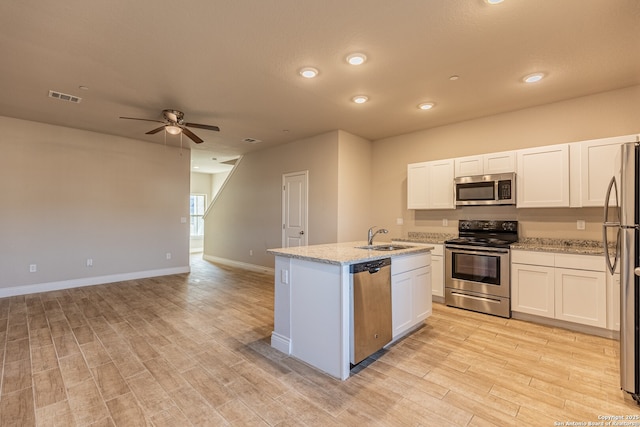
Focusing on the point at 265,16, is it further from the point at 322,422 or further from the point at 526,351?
the point at 526,351

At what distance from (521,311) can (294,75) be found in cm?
387

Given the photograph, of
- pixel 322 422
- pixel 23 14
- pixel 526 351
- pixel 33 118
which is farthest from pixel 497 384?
pixel 33 118

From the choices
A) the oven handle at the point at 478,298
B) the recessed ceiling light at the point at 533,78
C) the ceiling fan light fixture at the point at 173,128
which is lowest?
the oven handle at the point at 478,298

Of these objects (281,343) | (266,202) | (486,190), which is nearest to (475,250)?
(486,190)

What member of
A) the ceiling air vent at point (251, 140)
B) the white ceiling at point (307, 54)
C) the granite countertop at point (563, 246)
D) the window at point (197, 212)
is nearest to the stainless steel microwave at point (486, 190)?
the granite countertop at point (563, 246)

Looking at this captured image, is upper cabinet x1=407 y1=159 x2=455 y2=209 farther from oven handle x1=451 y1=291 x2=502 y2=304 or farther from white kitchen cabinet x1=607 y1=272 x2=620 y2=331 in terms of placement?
white kitchen cabinet x1=607 y1=272 x2=620 y2=331

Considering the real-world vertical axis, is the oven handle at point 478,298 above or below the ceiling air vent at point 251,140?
below

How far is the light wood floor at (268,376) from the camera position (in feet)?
6.33

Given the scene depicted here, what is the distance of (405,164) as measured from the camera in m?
5.39

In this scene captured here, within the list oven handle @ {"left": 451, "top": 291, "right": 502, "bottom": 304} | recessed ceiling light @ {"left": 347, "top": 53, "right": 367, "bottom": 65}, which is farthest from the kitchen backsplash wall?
recessed ceiling light @ {"left": 347, "top": 53, "right": 367, "bottom": 65}

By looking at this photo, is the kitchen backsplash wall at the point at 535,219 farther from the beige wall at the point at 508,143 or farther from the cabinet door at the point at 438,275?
the cabinet door at the point at 438,275

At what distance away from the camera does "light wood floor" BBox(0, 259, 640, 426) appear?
6.33 ft

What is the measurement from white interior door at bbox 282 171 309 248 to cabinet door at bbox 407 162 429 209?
191 cm

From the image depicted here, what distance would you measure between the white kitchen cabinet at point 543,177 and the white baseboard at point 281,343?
338 cm
